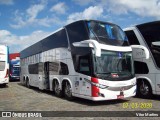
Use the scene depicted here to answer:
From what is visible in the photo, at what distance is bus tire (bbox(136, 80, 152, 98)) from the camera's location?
12690mm

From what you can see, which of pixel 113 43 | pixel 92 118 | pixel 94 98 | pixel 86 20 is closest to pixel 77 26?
pixel 86 20

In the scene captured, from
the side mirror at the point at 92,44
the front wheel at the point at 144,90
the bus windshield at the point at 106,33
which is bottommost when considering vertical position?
the front wheel at the point at 144,90

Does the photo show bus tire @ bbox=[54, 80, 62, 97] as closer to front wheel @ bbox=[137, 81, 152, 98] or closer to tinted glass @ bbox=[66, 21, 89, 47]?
tinted glass @ bbox=[66, 21, 89, 47]

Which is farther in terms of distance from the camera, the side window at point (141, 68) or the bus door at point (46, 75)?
the bus door at point (46, 75)

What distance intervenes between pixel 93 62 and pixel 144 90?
415cm

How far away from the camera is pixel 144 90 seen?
12914 millimetres

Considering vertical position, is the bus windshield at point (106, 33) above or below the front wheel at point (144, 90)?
above

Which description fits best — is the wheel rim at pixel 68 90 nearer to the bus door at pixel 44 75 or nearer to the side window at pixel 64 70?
the side window at pixel 64 70

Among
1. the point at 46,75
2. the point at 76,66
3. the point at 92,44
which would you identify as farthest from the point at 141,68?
the point at 46,75

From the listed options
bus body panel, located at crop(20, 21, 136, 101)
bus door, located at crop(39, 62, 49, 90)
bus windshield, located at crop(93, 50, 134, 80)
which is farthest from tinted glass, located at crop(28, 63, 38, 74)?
bus windshield, located at crop(93, 50, 134, 80)

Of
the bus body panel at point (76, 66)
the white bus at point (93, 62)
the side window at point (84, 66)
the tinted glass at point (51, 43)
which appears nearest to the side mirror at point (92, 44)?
the white bus at point (93, 62)

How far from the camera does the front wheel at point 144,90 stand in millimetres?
12688

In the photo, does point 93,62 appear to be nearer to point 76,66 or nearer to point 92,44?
point 92,44

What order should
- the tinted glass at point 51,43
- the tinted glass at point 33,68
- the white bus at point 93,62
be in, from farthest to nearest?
1. the tinted glass at point 33,68
2. the tinted glass at point 51,43
3. the white bus at point 93,62
